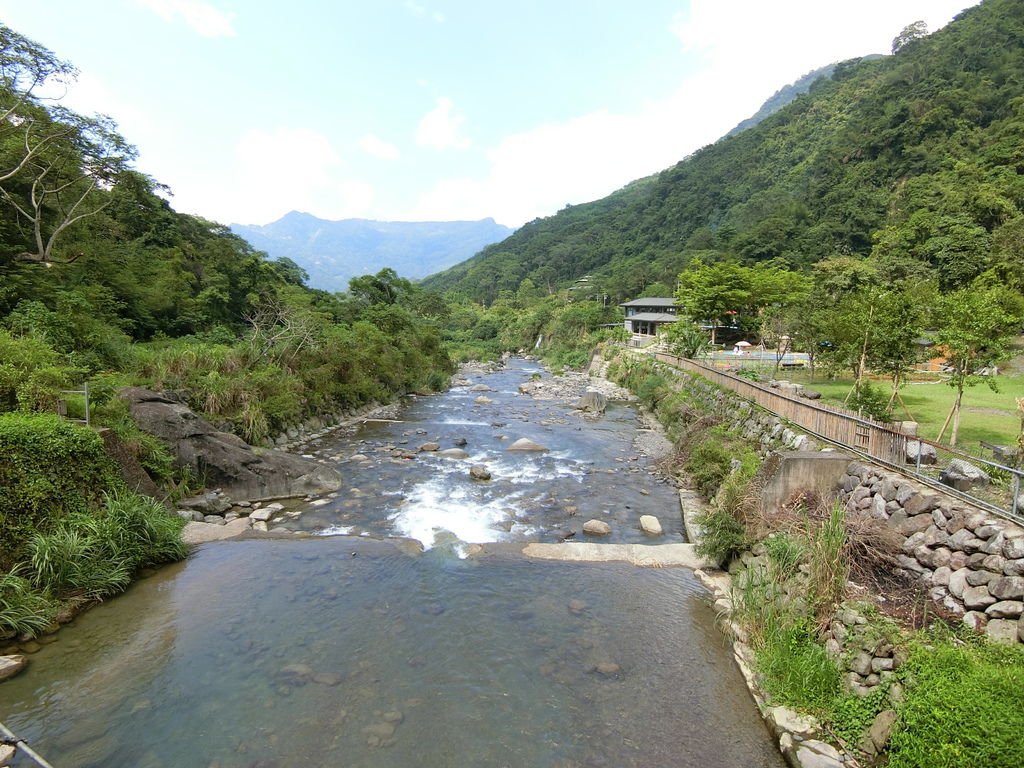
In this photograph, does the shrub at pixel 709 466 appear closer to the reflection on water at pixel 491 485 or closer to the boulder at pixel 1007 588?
the reflection on water at pixel 491 485

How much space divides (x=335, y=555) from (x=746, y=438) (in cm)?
1195

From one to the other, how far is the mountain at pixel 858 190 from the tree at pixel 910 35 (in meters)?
4.26

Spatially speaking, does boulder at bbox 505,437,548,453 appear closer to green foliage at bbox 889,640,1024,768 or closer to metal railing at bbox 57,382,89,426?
metal railing at bbox 57,382,89,426

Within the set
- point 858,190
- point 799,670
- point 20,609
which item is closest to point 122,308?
point 20,609

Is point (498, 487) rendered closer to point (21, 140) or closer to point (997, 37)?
point (21, 140)

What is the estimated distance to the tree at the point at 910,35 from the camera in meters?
114

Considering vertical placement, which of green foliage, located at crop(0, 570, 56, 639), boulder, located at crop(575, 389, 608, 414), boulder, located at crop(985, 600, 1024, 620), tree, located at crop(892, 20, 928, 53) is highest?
tree, located at crop(892, 20, 928, 53)

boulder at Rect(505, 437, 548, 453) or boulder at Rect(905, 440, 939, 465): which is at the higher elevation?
boulder at Rect(905, 440, 939, 465)

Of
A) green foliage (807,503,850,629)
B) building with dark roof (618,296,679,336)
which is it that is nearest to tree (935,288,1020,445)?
green foliage (807,503,850,629)

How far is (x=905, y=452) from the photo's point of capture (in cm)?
857

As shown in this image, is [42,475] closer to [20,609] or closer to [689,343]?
[20,609]

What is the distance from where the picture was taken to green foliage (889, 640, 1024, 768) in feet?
14.3

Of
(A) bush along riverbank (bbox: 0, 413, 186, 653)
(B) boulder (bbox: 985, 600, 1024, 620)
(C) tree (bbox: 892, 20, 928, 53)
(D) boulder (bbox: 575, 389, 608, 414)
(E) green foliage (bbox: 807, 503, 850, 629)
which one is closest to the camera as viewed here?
(B) boulder (bbox: 985, 600, 1024, 620)

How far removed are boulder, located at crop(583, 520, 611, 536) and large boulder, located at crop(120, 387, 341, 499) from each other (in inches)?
304
